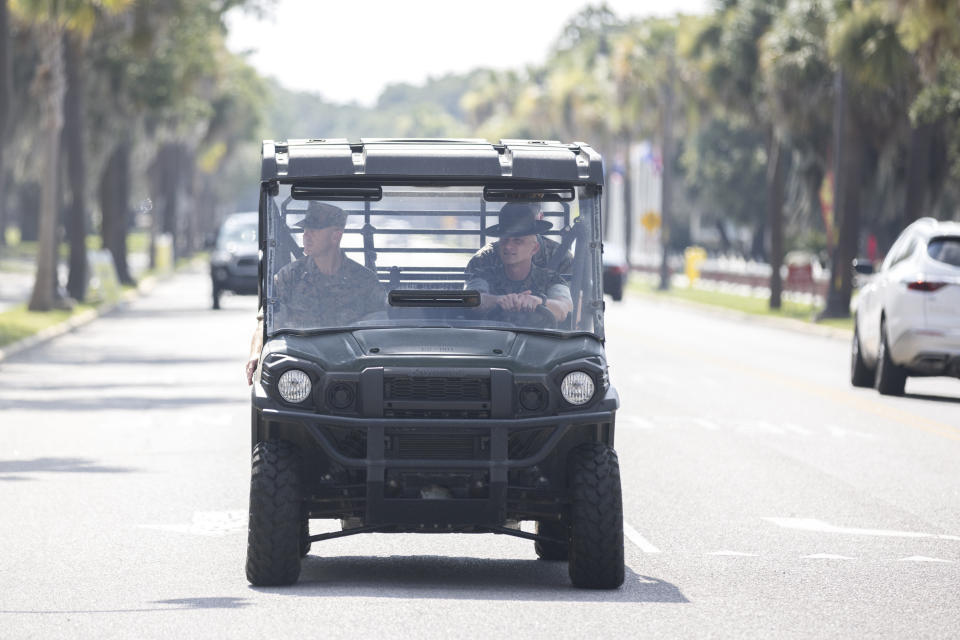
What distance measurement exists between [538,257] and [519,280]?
0.50 ft

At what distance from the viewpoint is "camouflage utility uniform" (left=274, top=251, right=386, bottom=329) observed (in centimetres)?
Answer: 942

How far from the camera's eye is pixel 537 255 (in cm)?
954

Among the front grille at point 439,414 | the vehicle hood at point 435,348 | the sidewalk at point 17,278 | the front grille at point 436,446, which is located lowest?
the sidewalk at point 17,278

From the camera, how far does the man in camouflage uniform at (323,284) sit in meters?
9.43

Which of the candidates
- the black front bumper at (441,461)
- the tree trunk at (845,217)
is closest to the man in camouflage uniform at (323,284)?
the black front bumper at (441,461)

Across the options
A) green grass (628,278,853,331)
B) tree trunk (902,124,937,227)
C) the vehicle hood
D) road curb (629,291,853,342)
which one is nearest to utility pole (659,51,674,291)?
green grass (628,278,853,331)

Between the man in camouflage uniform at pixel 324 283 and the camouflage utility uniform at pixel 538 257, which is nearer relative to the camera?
the man in camouflage uniform at pixel 324 283

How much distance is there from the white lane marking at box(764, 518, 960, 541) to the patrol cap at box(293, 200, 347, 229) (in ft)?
12.6

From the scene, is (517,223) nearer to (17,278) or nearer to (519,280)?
(519,280)

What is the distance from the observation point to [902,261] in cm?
2184

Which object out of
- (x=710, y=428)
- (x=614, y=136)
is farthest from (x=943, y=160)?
(x=614, y=136)

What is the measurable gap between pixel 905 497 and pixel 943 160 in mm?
30914

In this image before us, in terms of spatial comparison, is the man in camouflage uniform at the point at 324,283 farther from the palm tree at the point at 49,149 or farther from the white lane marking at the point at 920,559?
the palm tree at the point at 49,149

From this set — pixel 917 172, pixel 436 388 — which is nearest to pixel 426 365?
pixel 436 388
